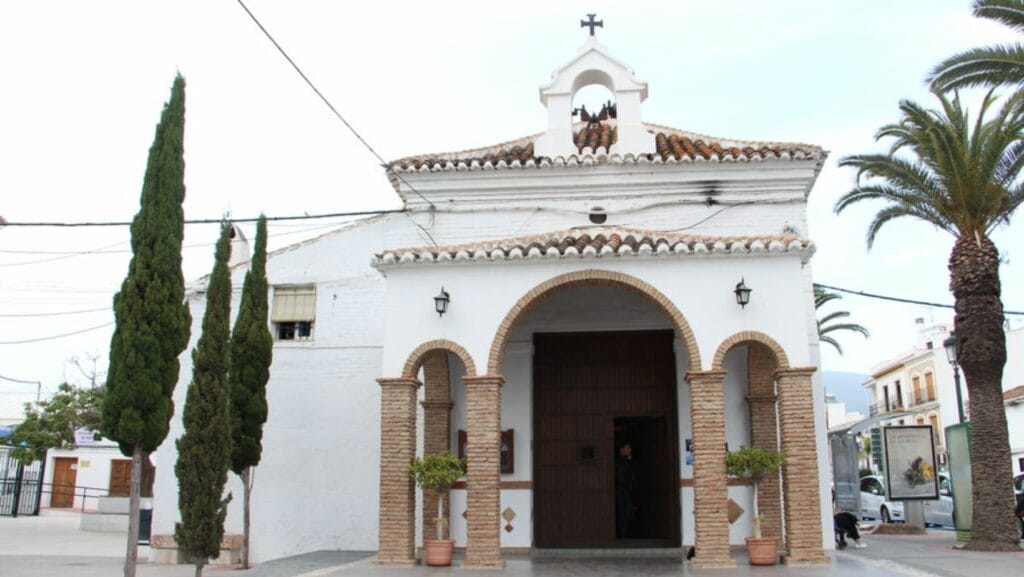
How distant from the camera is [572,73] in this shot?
15.0m

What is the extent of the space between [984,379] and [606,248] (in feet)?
23.3

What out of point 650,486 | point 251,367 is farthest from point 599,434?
point 251,367

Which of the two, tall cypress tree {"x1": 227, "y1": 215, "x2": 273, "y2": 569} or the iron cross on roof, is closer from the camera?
tall cypress tree {"x1": 227, "y1": 215, "x2": 273, "y2": 569}

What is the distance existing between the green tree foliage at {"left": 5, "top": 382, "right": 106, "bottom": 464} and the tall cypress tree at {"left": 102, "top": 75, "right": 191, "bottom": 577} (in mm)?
18630

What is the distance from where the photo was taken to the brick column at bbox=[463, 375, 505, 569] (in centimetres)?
1082

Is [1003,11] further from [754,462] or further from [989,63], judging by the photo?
[754,462]

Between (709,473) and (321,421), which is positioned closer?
(709,473)

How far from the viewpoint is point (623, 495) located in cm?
1379

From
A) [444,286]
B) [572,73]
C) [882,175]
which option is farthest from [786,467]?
[572,73]

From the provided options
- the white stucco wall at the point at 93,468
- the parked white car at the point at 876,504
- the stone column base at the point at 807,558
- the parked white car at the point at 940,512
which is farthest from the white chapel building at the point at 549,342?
the white stucco wall at the point at 93,468

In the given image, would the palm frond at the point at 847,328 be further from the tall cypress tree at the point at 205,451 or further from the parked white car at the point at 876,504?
the tall cypress tree at the point at 205,451

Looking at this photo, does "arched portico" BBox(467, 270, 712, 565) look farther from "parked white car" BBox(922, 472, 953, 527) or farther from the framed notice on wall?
"parked white car" BBox(922, 472, 953, 527)

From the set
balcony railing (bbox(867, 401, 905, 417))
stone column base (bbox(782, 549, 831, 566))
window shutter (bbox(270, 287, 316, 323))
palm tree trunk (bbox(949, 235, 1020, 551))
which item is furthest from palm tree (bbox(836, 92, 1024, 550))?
balcony railing (bbox(867, 401, 905, 417))

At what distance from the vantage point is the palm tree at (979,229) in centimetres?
1359
